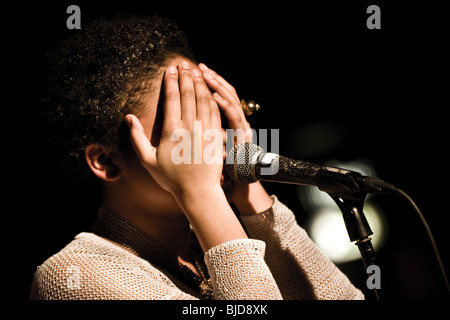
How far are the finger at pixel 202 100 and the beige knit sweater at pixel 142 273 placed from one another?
37cm

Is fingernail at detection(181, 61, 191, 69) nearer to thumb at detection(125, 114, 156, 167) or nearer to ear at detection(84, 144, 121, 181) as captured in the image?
thumb at detection(125, 114, 156, 167)

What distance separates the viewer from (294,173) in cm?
102

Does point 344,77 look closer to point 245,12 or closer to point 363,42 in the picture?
point 363,42

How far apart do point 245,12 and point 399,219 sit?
1715mm

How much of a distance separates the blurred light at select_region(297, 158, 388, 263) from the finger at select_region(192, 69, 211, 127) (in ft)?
4.94

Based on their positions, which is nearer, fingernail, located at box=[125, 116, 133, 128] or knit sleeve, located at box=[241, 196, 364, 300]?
fingernail, located at box=[125, 116, 133, 128]

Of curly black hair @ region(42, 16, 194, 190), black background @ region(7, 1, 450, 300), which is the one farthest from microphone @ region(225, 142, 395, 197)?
black background @ region(7, 1, 450, 300)

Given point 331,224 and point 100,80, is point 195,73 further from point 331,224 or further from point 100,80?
point 331,224

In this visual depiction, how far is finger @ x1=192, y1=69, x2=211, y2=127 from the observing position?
1.15 metres

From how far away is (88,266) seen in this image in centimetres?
101

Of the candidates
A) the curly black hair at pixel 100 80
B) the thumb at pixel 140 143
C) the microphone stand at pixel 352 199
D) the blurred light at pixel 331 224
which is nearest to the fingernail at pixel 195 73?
the curly black hair at pixel 100 80

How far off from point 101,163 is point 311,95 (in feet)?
4.70
